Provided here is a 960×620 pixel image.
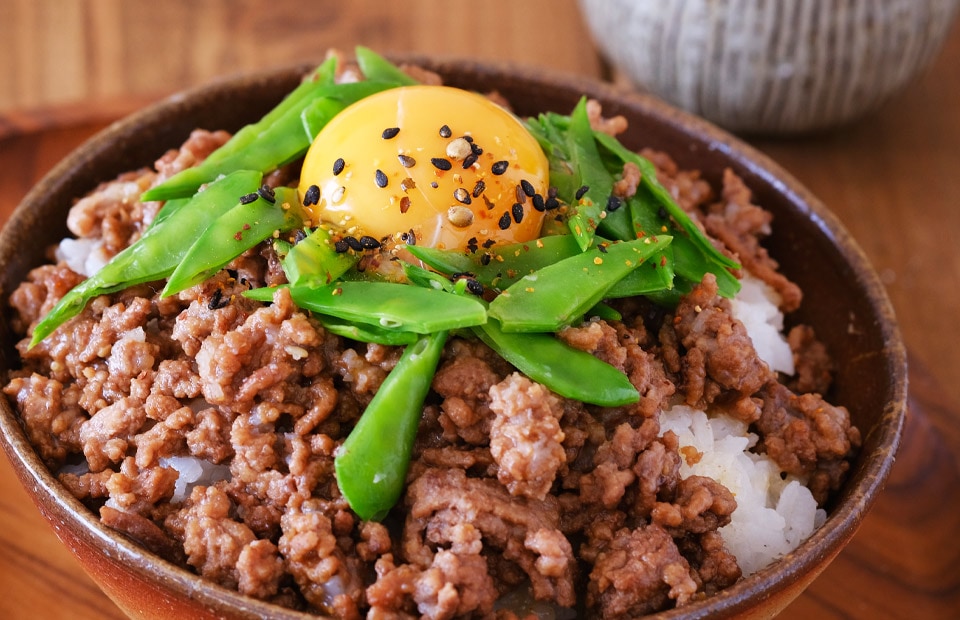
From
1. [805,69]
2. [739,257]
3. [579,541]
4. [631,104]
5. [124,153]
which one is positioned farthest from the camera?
[805,69]

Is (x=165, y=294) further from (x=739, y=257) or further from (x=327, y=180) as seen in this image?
(x=739, y=257)

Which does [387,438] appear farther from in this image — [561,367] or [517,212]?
[517,212]

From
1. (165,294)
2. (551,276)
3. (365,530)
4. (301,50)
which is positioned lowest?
(301,50)

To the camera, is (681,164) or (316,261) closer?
(316,261)

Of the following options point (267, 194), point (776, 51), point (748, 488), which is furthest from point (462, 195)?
point (776, 51)

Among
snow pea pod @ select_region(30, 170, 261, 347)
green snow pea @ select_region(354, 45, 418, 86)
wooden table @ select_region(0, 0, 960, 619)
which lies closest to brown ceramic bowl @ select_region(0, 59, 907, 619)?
snow pea pod @ select_region(30, 170, 261, 347)

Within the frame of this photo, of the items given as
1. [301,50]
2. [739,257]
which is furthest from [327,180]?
[301,50]

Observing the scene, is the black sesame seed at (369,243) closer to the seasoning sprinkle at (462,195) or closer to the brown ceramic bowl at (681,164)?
the seasoning sprinkle at (462,195)
